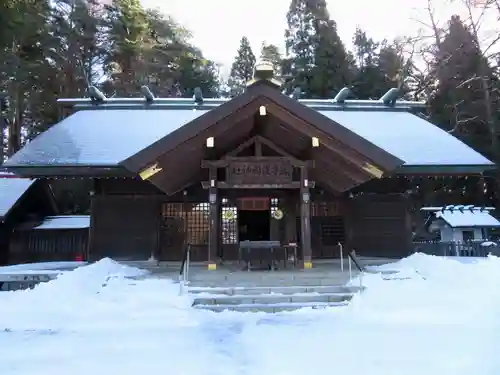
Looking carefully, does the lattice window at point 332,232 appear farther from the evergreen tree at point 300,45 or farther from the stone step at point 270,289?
the evergreen tree at point 300,45

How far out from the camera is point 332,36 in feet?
94.1

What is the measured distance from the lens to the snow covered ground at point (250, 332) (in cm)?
407

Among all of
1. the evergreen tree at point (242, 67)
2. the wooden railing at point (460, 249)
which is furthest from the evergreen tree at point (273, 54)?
the wooden railing at point (460, 249)

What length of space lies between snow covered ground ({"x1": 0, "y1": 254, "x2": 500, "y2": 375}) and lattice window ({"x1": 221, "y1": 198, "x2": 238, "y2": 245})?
4.46m

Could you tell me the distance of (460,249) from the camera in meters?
13.2

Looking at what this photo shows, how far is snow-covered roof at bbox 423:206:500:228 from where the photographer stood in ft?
64.9

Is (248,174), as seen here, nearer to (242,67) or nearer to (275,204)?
(275,204)

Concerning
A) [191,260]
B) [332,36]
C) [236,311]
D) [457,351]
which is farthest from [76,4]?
[457,351]

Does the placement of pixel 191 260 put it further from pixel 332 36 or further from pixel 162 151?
pixel 332 36

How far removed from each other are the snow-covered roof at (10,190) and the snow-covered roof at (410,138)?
1172 cm

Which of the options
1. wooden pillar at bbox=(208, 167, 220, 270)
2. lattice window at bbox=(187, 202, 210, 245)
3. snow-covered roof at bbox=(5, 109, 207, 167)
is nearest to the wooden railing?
lattice window at bbox=(187, 202, 210, 245)

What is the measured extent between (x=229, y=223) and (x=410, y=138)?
683 cm

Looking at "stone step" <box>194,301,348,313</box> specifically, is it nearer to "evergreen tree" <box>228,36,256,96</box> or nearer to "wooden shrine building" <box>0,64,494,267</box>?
"wooden shrine building" <box>0,64,494,267</box>

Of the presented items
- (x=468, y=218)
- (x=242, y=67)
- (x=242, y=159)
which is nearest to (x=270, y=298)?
(x=242, y=159)
